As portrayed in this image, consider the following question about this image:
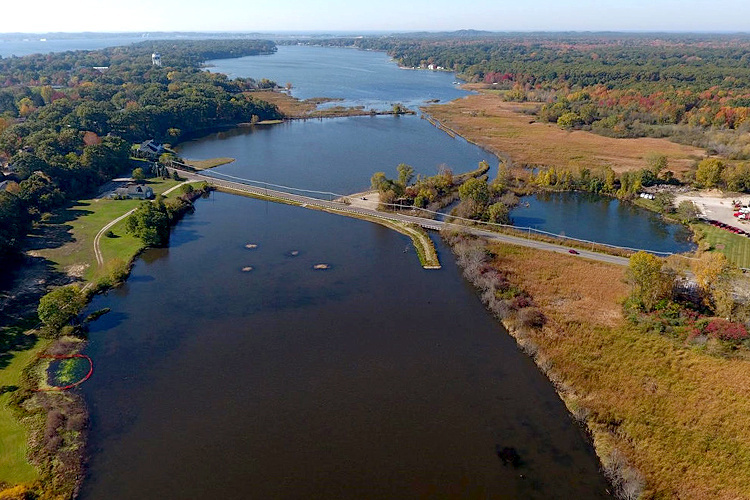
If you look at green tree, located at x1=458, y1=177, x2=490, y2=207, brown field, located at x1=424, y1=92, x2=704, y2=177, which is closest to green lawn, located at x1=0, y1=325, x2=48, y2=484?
green tree, located at x1=458, y1=177, x2=490, y2=207

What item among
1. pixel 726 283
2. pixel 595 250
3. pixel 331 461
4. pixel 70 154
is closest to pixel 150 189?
pixel 70 154

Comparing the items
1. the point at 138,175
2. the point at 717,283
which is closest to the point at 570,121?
the point at 717,283

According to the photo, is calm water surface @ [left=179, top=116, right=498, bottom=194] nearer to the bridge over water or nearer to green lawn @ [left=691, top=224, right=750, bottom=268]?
the bridge over water

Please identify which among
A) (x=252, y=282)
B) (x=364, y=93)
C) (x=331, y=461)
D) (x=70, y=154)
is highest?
(x=364, y=93)

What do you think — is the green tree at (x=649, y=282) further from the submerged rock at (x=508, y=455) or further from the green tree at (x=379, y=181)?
the green tree at (x=379, y=181)

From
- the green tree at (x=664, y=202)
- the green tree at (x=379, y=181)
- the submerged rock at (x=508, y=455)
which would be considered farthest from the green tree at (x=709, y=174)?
the submerged rock at (x=508, y=455)

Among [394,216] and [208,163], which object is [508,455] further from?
[208,163]

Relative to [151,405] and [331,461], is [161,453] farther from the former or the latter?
[331,461]
